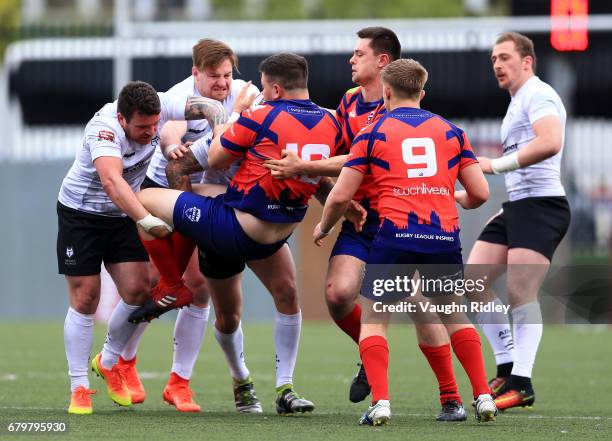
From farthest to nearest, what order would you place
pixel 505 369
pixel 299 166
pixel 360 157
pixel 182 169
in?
pixel 505 369, pixel 182 169, pixel 299 166, pixel 360 157

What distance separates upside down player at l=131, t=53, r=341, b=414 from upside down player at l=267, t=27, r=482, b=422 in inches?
7.4

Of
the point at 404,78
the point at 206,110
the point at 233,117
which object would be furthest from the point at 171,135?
the point at 404,78

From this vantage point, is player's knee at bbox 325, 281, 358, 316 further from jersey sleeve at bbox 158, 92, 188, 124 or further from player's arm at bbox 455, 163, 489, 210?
jersey sleeve at bbox 158, 92, 188, 124

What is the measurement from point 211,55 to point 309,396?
263 centimetres

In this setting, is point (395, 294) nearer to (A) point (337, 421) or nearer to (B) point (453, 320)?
(B) point (453, 320)

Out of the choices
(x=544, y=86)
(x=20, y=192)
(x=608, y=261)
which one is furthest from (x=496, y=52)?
(x=20, y=192)

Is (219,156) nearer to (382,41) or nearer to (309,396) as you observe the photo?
(382,41)

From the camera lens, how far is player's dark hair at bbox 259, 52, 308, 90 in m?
7.57

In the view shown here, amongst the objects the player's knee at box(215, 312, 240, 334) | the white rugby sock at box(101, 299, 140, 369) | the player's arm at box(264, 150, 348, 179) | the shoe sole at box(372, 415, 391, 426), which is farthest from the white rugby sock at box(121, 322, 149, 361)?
the shoe sole at box(372, 415, 391, 426)

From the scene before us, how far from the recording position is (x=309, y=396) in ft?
30.2

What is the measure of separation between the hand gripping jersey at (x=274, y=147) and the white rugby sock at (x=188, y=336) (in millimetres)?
1210

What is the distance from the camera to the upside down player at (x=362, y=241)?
23.9 ft

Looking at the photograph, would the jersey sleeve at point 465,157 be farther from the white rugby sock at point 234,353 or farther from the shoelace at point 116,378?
the shoelace at point 116,378

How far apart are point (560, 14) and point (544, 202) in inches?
250
